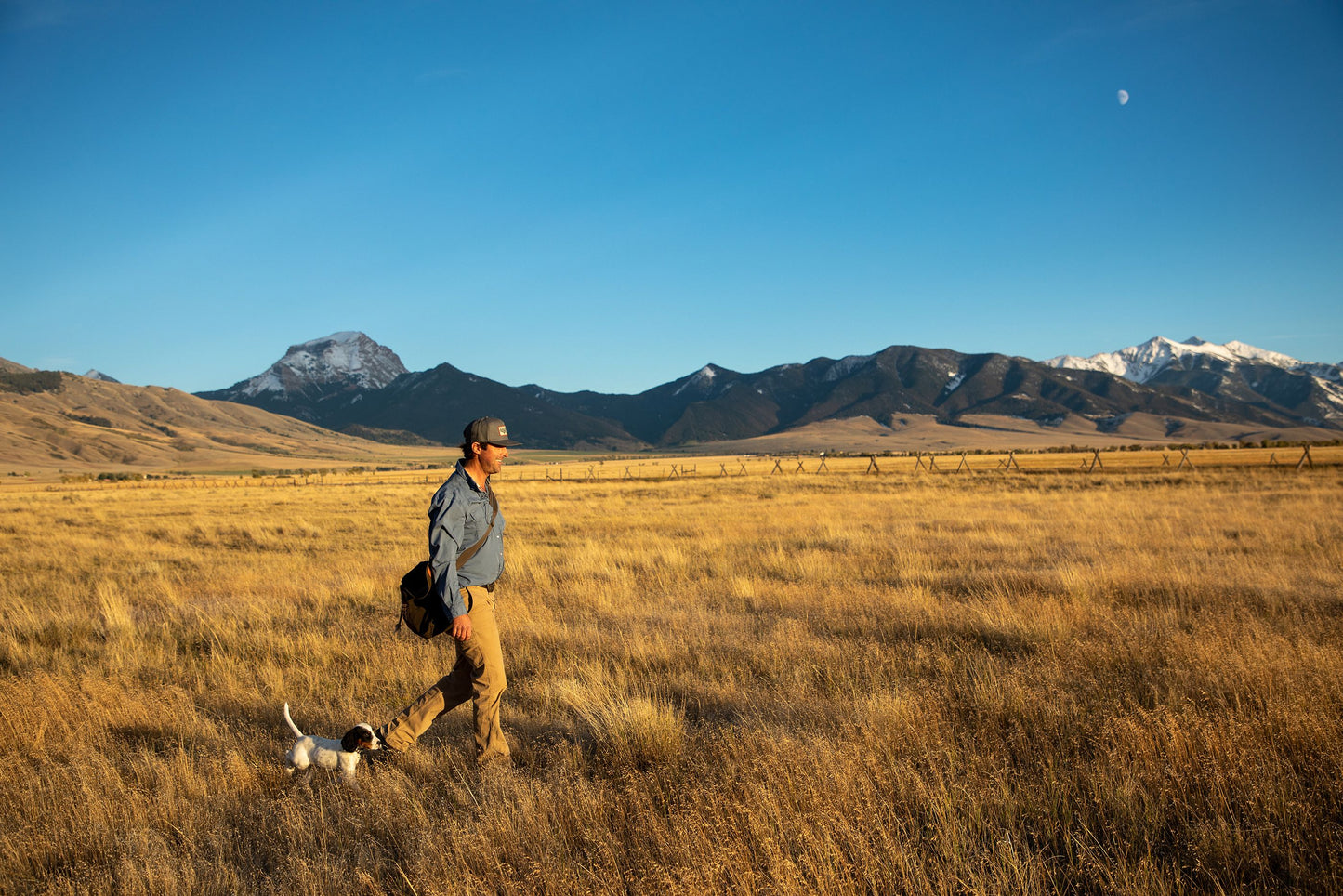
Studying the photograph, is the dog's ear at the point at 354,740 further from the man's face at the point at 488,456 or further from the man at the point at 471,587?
the man's face at the point at 488,456

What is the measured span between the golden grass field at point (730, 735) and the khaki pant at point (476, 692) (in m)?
0.21

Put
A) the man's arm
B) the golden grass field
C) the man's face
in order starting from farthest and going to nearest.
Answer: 1. the man's face
2. the man's arm
3. the golden grass field

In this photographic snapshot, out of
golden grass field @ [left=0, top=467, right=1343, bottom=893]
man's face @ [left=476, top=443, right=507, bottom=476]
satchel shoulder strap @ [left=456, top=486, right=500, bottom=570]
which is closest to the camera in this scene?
golden grass field @ [left=0, top=467, right=1343, bottom=893]

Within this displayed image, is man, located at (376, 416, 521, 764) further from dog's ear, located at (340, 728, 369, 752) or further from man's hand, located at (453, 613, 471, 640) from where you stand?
dog's ear, located at (340, 728, 369, 752)

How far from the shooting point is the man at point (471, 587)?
4023 millimetres

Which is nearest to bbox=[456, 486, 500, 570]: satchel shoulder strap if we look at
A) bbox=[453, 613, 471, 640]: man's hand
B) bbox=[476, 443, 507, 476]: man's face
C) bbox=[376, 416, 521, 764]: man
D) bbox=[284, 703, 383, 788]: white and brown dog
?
bbox=[376, 416, 521, 764]: man

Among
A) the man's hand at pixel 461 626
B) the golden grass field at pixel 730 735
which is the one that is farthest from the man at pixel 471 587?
the golden grass field at pixel 730 735

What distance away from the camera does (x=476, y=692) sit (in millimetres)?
4246

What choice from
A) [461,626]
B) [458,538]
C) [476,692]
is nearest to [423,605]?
[461,626]

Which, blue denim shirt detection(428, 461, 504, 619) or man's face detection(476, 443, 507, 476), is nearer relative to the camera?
blue denim shirt detection(428, 461, 504, 619)

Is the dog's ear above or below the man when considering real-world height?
below

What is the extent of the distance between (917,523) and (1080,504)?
7.13 metres

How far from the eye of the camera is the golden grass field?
304 centimetres

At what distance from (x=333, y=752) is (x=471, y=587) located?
1.36m
